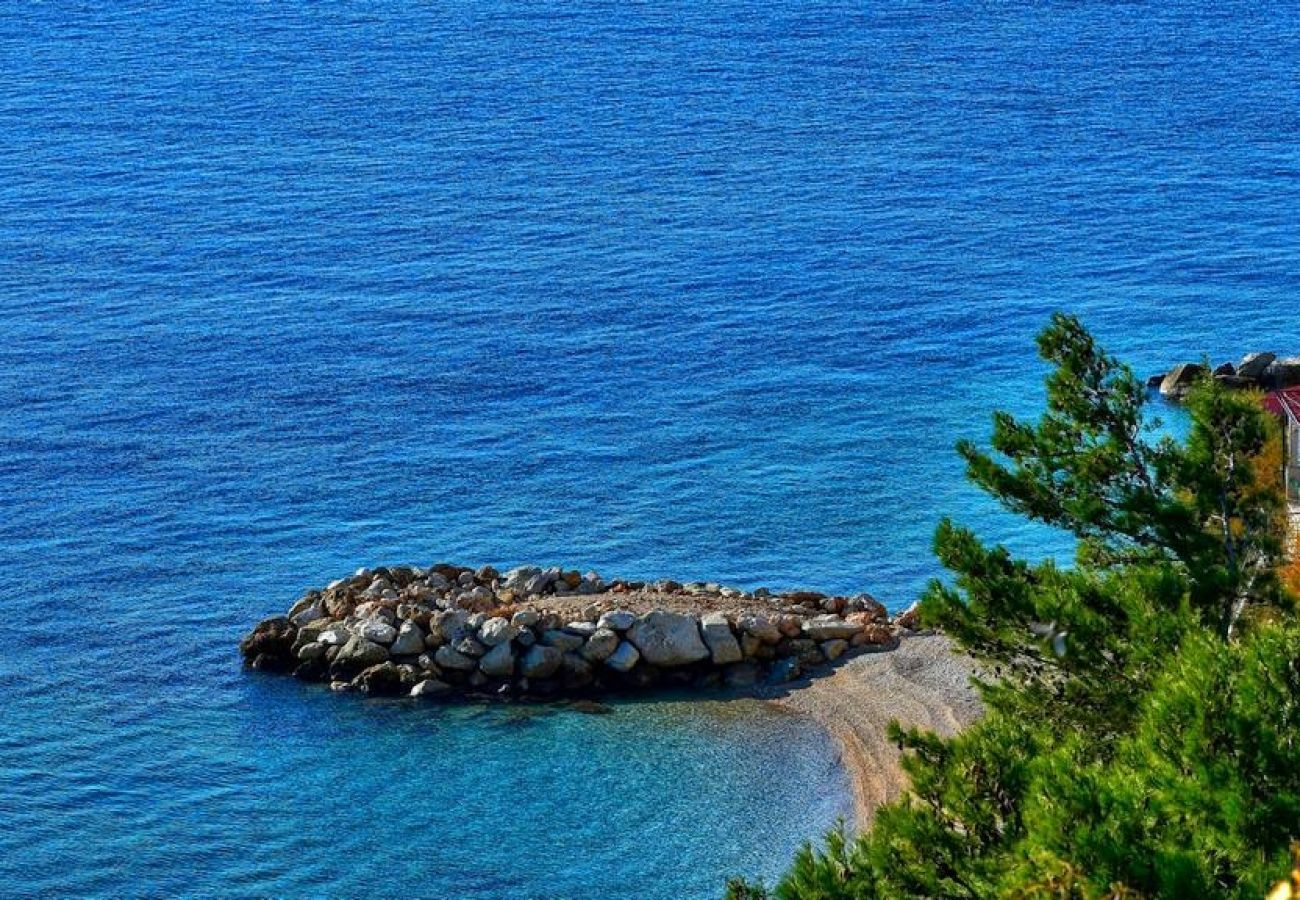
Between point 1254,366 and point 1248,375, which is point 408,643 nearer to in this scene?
point 1248,375

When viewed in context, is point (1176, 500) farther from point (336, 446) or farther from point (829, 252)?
point (829, 252)

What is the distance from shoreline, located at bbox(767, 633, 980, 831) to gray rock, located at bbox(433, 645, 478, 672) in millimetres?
8664

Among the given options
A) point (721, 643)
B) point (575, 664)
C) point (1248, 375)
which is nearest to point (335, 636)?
point (575, 664)

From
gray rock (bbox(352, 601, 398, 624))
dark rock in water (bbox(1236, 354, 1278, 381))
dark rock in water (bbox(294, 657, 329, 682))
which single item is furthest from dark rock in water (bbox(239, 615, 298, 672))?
dark rock in water (bbox(1236, 354, 1278, 381))

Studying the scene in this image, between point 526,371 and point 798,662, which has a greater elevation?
point 526,371

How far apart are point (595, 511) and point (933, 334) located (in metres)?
27.2

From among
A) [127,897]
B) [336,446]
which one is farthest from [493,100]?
[127,897]

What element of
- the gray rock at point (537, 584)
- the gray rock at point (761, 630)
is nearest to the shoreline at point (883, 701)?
the gray rock at point (761, 630)

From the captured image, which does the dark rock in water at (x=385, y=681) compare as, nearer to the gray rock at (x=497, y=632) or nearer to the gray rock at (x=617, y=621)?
the gray rock at (x=497, y=632)

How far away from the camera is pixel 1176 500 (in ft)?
123

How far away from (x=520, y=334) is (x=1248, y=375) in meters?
33.9

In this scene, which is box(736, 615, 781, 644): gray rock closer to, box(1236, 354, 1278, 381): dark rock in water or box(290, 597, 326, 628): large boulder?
box(290, 597, 326, 628): large boulder

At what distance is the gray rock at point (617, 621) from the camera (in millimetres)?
59719

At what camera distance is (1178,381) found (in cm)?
8681
